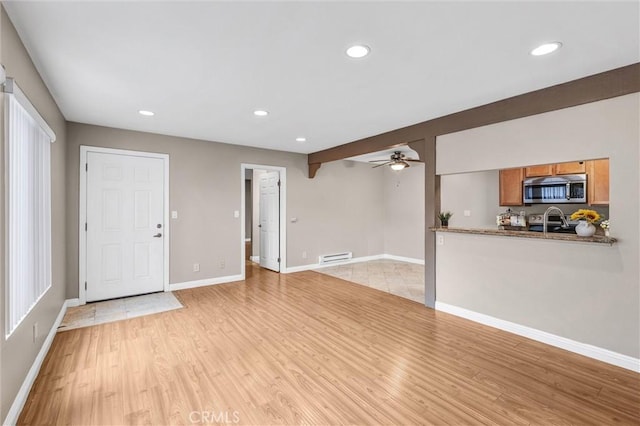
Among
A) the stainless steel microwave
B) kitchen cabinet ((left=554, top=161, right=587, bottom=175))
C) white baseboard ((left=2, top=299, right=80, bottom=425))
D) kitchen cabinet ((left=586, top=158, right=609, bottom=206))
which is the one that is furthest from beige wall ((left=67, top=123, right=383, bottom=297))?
kitchen cabinet ((left=586, top=158, right=609, bottom=206))

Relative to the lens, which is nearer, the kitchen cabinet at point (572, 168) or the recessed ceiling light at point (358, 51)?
the recessed ceiling light at point (358, 51)

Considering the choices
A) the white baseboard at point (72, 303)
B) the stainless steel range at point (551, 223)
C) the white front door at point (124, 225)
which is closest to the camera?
the white baseboard at point (72, 303)

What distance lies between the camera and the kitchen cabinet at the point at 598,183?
14.0 ft

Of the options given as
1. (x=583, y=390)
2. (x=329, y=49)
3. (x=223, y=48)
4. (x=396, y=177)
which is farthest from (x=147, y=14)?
(x=396, y=177)

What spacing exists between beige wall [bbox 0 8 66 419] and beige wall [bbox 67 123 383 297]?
1.61ft

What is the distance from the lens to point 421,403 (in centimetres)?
204

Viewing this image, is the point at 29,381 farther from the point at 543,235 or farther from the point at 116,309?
the point at 543,235

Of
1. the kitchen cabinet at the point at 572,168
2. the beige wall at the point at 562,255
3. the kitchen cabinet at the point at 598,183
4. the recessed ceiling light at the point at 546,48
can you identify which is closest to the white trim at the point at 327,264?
the beige wall at the point at 562,255

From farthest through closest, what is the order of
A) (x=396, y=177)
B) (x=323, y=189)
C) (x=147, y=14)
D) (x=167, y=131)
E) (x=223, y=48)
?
(x=396, y=177) < (x=323, y=189) < (x=167, y=131) < (x=223, y=48) < (x=147, y=14)

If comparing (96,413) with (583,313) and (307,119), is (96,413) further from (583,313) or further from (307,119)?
(583,313)

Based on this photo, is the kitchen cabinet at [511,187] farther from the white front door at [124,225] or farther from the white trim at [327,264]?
the white front door at [124,225]

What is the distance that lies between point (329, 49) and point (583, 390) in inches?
122

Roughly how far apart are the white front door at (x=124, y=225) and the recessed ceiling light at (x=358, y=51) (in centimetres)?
370

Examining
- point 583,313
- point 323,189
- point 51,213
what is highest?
point 323,189
